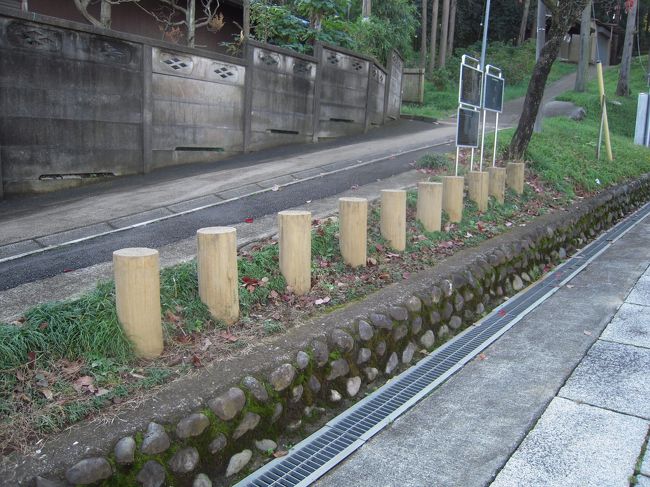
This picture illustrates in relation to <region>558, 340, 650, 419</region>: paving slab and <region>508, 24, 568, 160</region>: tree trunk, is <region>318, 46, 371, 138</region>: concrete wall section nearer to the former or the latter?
<region>508, 24, 568, 160</region>: tree trunk

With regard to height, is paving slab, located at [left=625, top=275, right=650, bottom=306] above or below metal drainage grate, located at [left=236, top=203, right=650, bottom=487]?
above

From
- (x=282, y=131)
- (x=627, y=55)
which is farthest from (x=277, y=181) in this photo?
(x=627, y=55)

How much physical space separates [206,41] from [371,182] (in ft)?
26.1

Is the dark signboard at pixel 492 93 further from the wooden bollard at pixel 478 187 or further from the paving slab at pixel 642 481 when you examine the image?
the paving slab at pixel 642 481

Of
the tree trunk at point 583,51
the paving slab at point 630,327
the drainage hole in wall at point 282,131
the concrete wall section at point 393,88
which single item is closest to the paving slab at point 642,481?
the paving slab at point 630,327

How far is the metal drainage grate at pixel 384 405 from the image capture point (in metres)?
3.21

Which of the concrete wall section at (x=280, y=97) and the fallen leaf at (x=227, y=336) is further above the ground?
the concrete wall section at (x=280, y=97)

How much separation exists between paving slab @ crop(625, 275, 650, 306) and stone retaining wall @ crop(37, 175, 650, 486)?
115 centimetres

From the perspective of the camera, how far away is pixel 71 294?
165 inches

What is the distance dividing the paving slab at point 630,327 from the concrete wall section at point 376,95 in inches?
386

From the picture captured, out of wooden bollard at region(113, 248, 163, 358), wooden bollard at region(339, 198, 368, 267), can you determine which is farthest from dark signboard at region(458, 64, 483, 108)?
wooden bollard at region(113, 248, 163, 358)

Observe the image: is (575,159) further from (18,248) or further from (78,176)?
(18,248)

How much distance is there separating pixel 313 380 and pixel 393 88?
14.1 meters

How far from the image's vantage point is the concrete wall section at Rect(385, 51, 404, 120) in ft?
52.5
